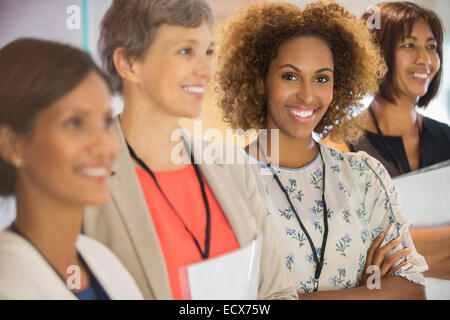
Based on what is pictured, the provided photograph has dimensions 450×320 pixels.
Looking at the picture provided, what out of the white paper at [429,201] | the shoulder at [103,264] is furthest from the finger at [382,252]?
the shoulder at [103,264]

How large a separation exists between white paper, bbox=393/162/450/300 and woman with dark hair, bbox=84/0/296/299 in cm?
67

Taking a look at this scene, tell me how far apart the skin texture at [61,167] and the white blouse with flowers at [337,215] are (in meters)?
0.55

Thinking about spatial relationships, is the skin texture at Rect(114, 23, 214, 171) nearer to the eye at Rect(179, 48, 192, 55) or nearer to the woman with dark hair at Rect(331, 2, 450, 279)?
the eye at Rect(179, 48, 192, 55)

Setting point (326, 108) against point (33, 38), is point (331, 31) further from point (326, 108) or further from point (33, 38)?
point (33, 38)

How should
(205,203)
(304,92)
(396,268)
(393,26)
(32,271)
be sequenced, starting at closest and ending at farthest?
1. (32,271)
2. (205,203)
3. (304,92)
4. (396,268)
5. (393,26)

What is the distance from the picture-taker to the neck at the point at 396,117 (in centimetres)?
198

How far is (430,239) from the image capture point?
79.0 inches

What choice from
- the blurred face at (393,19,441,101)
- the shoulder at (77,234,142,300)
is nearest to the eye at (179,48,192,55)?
the shoulder at (77,234,142,300)

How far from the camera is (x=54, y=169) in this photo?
1.39 meters

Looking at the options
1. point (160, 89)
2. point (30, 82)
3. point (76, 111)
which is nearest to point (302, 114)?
point (160, 89)

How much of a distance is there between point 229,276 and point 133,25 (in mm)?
771

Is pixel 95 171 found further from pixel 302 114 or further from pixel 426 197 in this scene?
pixel 426 197

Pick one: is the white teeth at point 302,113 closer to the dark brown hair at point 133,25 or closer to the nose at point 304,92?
the nose at point 304,92
